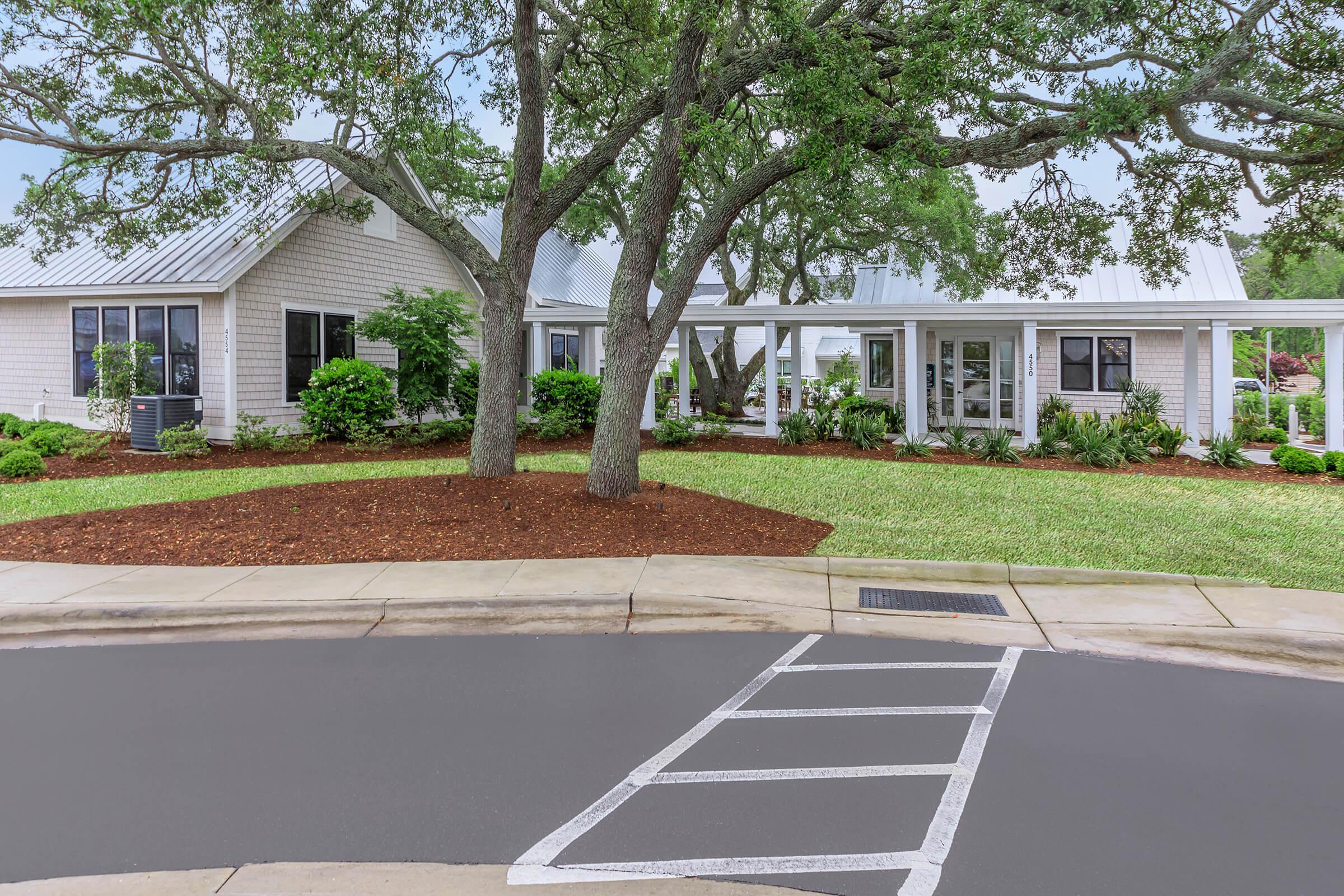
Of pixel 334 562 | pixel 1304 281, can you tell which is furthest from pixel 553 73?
pixel 1304 281

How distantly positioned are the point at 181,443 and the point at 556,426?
6589 millimetres

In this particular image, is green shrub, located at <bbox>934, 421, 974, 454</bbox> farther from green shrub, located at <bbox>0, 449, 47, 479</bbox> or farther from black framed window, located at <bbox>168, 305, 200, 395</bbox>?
green shrub, located at <bbox>0, 449, 47, 479</bbox>

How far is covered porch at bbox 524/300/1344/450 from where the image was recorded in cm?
1501

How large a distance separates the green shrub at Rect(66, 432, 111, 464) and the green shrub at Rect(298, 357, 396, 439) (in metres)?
3.15

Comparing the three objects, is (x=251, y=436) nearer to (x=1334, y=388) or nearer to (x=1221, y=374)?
(x=1221, y=374)

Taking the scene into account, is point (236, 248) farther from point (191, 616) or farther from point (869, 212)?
point (869, 212)

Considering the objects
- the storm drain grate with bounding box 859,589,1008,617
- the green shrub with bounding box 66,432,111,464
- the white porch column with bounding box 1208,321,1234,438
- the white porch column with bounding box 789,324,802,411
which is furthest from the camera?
the white porch column with bounding box 789,324,802,411

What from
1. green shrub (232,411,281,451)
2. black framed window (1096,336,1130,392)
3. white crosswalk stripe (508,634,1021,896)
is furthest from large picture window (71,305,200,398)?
black framed window (1096,336,1130,392)

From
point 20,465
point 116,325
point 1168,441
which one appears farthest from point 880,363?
point 20,465

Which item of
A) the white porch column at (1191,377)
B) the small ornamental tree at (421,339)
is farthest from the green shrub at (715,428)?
the white porch column at (1191,377)

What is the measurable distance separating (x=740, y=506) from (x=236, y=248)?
10.8m

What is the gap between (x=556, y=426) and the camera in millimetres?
16797

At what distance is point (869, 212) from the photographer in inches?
764

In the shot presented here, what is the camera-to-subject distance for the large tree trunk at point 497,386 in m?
10.6
